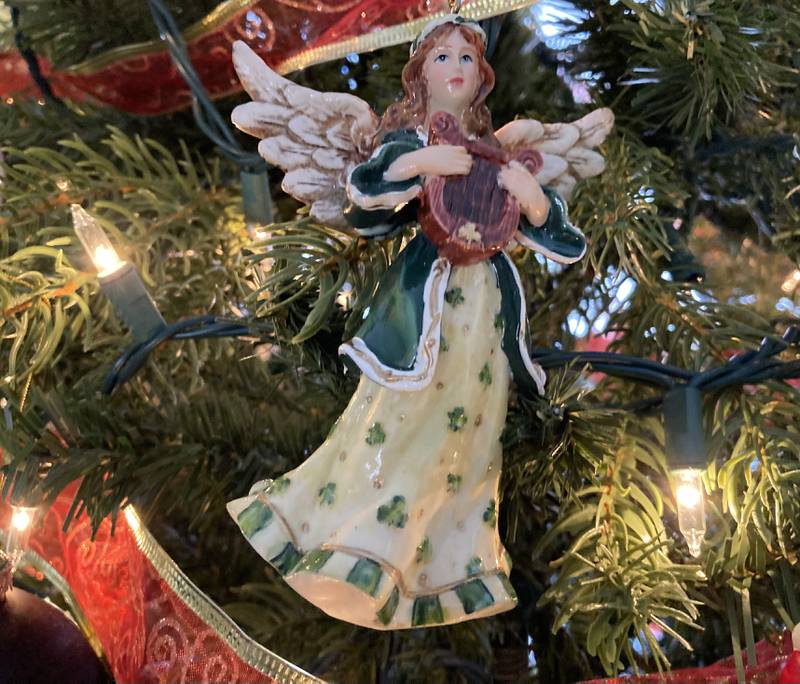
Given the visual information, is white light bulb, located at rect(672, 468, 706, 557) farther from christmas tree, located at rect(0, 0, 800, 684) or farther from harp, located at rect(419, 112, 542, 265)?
harp, located at rect(419, 112, 542, 265)

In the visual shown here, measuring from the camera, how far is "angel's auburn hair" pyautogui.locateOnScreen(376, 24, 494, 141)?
48cm

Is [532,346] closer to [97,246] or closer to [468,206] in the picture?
[468,206]

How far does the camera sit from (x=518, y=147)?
0.50m

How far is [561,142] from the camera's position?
496mm

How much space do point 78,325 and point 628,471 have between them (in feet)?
1.09

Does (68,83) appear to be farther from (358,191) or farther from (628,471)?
(628,471)

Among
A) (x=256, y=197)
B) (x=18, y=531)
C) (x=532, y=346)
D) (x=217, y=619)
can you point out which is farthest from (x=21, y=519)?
(x=532, y=346)

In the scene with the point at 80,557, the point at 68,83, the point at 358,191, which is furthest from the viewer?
the point at 68,83

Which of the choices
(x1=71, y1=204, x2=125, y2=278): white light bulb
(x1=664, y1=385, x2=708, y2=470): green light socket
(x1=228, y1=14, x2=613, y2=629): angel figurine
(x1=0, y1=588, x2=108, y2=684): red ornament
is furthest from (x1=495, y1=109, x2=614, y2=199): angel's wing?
(x1=0, y1=588, x2=108, y2=684): red ornament

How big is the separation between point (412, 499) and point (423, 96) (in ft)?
0.69

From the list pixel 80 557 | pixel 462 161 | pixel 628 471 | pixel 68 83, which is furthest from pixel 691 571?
pixel 68 83

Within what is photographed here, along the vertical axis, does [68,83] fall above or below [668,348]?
above

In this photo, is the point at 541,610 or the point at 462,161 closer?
the point at 462,161

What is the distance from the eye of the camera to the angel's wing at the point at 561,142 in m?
0.49
